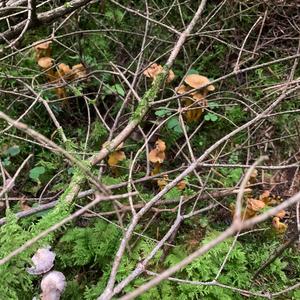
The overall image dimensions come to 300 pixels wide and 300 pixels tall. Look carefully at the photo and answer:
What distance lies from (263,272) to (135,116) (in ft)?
3.83

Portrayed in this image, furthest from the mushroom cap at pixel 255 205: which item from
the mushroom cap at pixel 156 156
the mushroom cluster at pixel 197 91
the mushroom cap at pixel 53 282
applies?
the mushroom cap at pixel 53 282

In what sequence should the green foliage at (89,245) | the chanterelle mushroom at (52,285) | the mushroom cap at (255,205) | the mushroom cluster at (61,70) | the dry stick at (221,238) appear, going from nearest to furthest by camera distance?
the dry stick at (221,238), the chanterelle mushroom at (52,285), the green foliage at (89,245), the mushroom cap at (255,205), the mushroom cluster at (61,70)

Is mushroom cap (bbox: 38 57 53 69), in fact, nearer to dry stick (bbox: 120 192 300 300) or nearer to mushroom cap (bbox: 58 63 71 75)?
mushroom cap (bbox: 58 63 71 75)

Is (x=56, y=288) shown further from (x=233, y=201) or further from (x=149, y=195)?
(x=233, y=201)

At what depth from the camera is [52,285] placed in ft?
7.81

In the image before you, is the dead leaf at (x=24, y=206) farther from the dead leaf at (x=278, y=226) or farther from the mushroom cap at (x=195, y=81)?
the dead leaf at (x=278, y=226)

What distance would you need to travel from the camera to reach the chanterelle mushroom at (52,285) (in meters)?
2.35

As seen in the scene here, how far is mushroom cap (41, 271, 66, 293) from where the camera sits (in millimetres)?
2369

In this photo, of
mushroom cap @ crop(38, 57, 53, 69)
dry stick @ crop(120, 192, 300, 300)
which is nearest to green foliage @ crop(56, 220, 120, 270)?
mushroom cap @ crop(38, 57, 53, 69)

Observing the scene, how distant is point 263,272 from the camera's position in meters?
2.62

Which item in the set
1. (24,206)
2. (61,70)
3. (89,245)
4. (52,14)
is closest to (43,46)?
(61,70)

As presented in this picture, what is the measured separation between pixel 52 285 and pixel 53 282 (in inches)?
0.7

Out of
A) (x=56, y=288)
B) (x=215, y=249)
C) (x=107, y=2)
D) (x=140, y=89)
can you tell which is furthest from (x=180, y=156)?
(x=107, y=2)

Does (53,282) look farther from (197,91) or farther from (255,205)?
(197,91)
